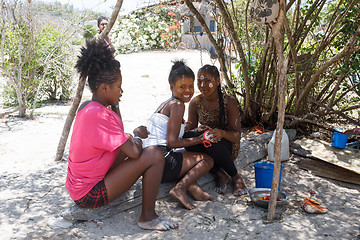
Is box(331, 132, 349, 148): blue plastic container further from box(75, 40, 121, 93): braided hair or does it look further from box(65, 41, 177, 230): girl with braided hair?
box(75, 40, 121, 93): braided hair

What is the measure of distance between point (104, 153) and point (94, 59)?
2.24 feet

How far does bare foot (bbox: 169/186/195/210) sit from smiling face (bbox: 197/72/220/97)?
1046 millimetres

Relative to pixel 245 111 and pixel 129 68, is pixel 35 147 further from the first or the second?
pixel 129 68

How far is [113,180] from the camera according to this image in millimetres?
2482

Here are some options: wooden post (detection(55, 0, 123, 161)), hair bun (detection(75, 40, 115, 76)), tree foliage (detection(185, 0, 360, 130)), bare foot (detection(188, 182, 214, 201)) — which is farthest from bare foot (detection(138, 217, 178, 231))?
tree foliage (detection(185, 0, 360, 130))

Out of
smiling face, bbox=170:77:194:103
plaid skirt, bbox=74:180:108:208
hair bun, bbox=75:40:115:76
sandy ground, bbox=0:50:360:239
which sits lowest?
sandy ground, bbox=0:50:360:239

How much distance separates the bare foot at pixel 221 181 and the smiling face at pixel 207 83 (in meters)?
0.79

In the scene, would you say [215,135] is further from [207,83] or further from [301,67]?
[301,67]

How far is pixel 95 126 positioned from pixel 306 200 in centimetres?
189

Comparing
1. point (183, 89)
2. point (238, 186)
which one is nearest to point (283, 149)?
point (238, 186)

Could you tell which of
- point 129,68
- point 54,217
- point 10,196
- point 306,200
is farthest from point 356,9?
point 129,68

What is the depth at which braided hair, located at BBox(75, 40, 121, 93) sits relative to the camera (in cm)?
246

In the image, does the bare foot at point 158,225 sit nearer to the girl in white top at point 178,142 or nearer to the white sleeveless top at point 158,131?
the girl in white top at point 178,142

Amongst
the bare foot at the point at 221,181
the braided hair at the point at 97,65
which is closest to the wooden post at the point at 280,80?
the bare foot at the point at 221,181
